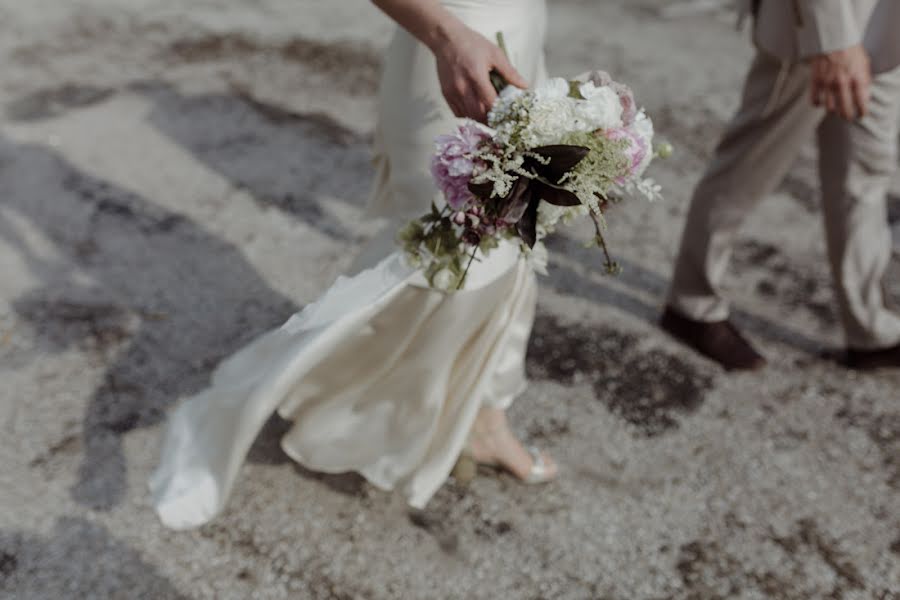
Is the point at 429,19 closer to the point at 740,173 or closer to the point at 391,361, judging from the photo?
the point at 391,361

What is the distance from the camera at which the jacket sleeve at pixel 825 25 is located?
2.69 meters

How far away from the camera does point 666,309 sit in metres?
3.55

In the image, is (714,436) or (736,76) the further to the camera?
(736,76)

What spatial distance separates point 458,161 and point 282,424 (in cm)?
137

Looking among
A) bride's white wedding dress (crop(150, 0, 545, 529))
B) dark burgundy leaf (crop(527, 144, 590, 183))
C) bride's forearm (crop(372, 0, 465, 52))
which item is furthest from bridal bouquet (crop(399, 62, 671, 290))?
bride's white wedding dress (crop(150, 0, 545, 529))

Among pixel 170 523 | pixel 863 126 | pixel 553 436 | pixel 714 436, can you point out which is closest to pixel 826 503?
pixel 714 436

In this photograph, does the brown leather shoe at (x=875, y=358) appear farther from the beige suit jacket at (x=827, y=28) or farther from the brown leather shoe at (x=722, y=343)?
the beige suit jacket at (x=827, y=28)

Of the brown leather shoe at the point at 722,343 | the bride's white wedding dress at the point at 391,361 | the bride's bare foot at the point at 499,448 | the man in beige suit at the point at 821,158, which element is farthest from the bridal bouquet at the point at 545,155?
the brown leather shoe at the point at 722,343

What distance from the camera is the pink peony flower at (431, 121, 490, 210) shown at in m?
1.84

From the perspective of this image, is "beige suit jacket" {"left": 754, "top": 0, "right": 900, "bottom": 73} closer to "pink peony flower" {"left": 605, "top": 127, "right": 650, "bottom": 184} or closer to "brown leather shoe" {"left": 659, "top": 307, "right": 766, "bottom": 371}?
"brown leather shoe" {"left": 659, "top": 307, "right": 766, "bottom": 371}

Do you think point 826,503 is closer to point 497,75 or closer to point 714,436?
point 714,436

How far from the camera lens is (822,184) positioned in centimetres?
320

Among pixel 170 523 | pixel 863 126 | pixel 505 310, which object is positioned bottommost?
pixel 170 523

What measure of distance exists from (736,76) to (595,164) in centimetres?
428
